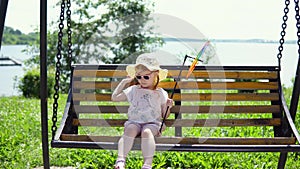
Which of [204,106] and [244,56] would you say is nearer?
[204,106]

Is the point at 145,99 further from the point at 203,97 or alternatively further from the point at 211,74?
the point at 211,74

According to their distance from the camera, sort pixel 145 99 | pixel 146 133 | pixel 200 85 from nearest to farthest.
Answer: pixel 146 133
pixel 145 99
pixel 200 85

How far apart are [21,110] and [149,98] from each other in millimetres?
4018

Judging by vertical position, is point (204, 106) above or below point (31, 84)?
above

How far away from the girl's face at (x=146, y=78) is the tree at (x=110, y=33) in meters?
7.80

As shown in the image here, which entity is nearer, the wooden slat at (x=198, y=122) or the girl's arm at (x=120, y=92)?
the girl's arm at (x=120, y=92)

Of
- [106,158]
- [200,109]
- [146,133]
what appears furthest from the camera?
[106,158]

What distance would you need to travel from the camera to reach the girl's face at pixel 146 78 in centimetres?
307

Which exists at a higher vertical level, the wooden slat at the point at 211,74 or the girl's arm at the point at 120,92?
the wooden slat at the point at 211,74

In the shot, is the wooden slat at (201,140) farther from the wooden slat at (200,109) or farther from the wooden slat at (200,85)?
the wooden slat at (200,85)

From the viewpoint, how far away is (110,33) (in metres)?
11.1

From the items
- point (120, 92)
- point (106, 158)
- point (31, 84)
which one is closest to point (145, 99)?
point (120, 92)

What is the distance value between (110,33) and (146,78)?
322 inches

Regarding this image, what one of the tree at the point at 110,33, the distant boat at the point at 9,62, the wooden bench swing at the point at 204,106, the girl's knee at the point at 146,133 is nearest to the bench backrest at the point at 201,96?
the wooden bench swing at the point at 204,106
